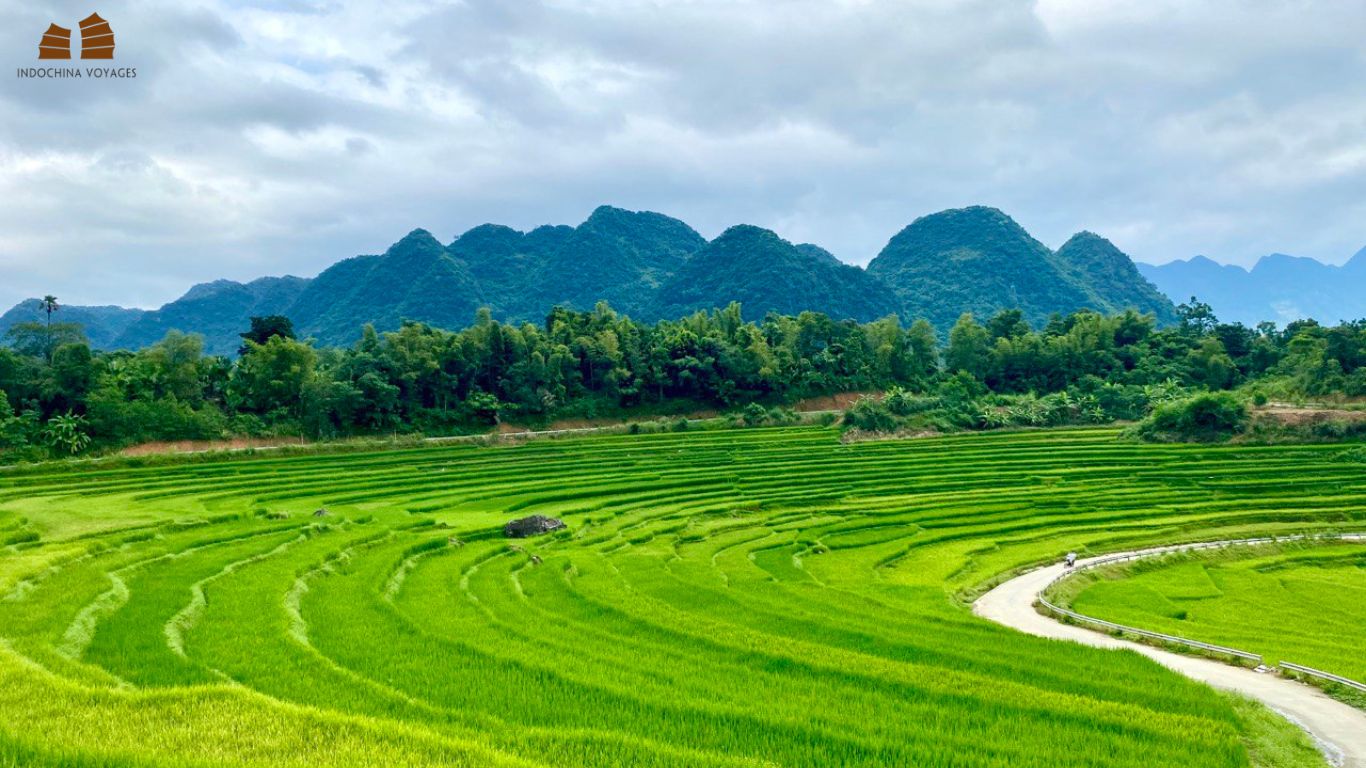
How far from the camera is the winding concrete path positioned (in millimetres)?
9609

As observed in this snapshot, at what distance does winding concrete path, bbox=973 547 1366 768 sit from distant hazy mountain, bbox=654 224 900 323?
13262 centimetres

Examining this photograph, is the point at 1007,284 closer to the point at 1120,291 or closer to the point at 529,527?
the point at 1120,291

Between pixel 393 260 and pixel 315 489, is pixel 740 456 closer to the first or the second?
pixel 315 489

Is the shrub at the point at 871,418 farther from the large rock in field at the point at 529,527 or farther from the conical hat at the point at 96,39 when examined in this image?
the conical hat at the point at 96,39

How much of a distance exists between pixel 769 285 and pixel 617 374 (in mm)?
90629

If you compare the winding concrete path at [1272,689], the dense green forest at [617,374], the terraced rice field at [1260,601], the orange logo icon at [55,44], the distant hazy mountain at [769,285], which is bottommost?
the terraced rice field at [1260,601]

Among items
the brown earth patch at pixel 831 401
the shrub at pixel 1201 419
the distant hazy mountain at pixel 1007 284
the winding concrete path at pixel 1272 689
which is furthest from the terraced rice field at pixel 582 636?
the distant hazy mountain at pixel 1007 284

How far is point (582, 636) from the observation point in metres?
13.1

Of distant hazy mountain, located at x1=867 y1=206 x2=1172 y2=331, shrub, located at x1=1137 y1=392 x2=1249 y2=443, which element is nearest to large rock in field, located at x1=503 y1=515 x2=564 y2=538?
shrub, located at x1=1137 y1=392 x2=1249 y2=443

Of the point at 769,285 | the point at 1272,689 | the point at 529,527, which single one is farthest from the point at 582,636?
the point at 769,285

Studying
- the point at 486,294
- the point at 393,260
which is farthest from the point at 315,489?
the point at 393,260

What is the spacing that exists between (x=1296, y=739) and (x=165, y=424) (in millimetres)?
61564

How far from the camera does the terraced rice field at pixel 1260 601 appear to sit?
15.3 metres

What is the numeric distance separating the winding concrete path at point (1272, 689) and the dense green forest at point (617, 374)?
43499 millimetres
